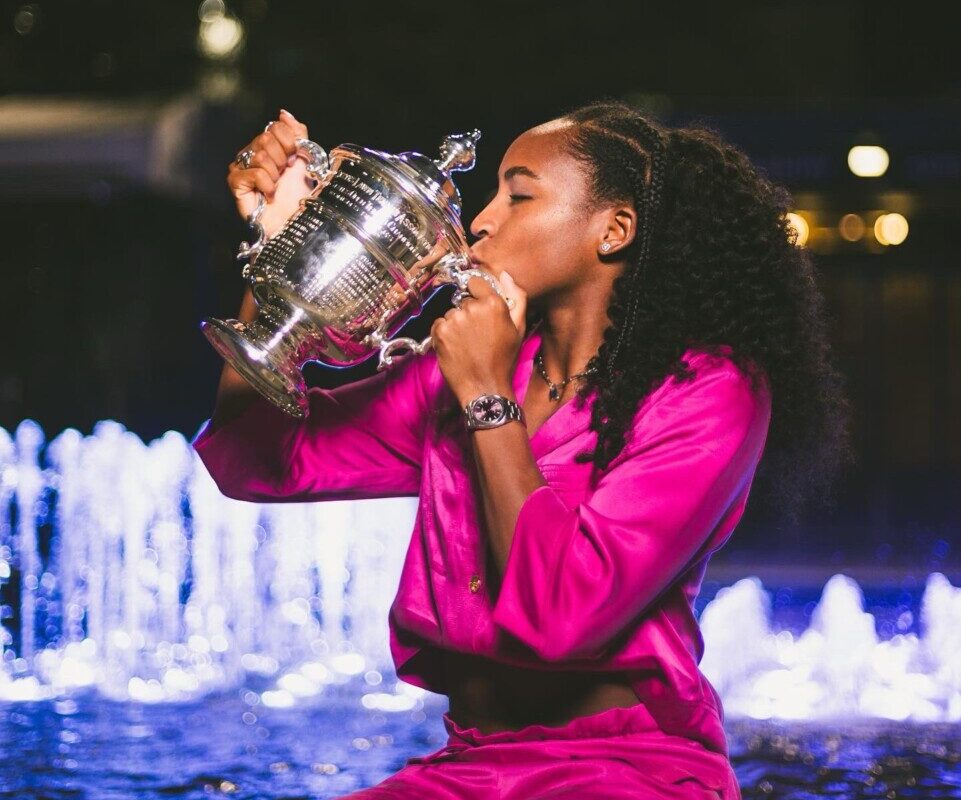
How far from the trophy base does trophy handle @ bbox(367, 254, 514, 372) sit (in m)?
0.14

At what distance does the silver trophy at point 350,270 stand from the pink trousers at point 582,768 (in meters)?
0.60

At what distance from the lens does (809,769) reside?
4.14 m

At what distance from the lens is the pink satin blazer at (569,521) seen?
1.82 m

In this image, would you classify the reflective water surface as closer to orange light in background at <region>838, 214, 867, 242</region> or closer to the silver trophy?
the silver trophy

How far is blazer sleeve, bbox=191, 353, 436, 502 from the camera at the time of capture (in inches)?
93.1

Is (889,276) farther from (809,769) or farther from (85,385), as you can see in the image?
(809,769)

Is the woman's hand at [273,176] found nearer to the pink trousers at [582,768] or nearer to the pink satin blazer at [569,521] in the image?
the pink satin blazer at [569,521]

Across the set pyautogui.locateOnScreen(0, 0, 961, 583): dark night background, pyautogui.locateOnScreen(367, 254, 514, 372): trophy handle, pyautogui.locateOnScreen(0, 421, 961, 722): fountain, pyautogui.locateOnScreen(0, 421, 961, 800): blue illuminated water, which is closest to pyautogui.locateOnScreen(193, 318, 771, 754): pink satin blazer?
pyautogui.locateOnScreen(367, 254, 514, 372): trophy handle

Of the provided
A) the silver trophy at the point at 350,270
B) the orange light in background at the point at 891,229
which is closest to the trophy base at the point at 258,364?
the silver trophy at the point at 350,270

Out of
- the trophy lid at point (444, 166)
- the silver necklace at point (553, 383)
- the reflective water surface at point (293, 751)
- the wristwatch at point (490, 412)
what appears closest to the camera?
the wristwatch at point (490, 412)

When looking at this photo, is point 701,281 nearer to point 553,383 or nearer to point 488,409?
point 553,383

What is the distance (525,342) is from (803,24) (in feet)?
36.4

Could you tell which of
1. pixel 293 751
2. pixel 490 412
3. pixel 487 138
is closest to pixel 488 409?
pixel 490 412

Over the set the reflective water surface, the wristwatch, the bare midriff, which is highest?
the wristwatch
